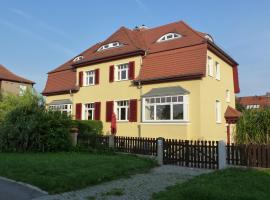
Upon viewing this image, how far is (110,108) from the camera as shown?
1015 inches

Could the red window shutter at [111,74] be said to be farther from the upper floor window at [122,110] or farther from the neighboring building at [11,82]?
the neighboring building at [11,82]

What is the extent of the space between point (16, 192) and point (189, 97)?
48.3ft

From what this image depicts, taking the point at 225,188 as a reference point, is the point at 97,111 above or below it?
above

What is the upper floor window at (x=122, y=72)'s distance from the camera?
83.7 ft

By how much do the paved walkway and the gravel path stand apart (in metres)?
0.41

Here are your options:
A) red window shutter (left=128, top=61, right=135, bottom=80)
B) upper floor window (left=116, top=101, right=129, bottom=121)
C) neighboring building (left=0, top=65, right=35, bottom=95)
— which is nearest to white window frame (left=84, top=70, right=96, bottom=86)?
upper floor window (left=116, top=101, right=129, bottom=121)

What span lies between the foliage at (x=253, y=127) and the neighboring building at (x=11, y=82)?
36.5 metres

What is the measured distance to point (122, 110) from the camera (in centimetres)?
2544

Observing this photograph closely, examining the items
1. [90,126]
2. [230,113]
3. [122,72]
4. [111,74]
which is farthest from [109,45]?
[230,113]

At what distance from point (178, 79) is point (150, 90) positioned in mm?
2447

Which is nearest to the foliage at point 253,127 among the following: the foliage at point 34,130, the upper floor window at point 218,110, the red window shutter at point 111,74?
the upper floor window at point 218,110

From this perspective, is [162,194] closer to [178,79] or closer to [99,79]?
[178,79]

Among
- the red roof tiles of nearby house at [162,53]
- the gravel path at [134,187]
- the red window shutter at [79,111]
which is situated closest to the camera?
the gravel path at [134,187]

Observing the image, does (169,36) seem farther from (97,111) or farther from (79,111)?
(79,111)
